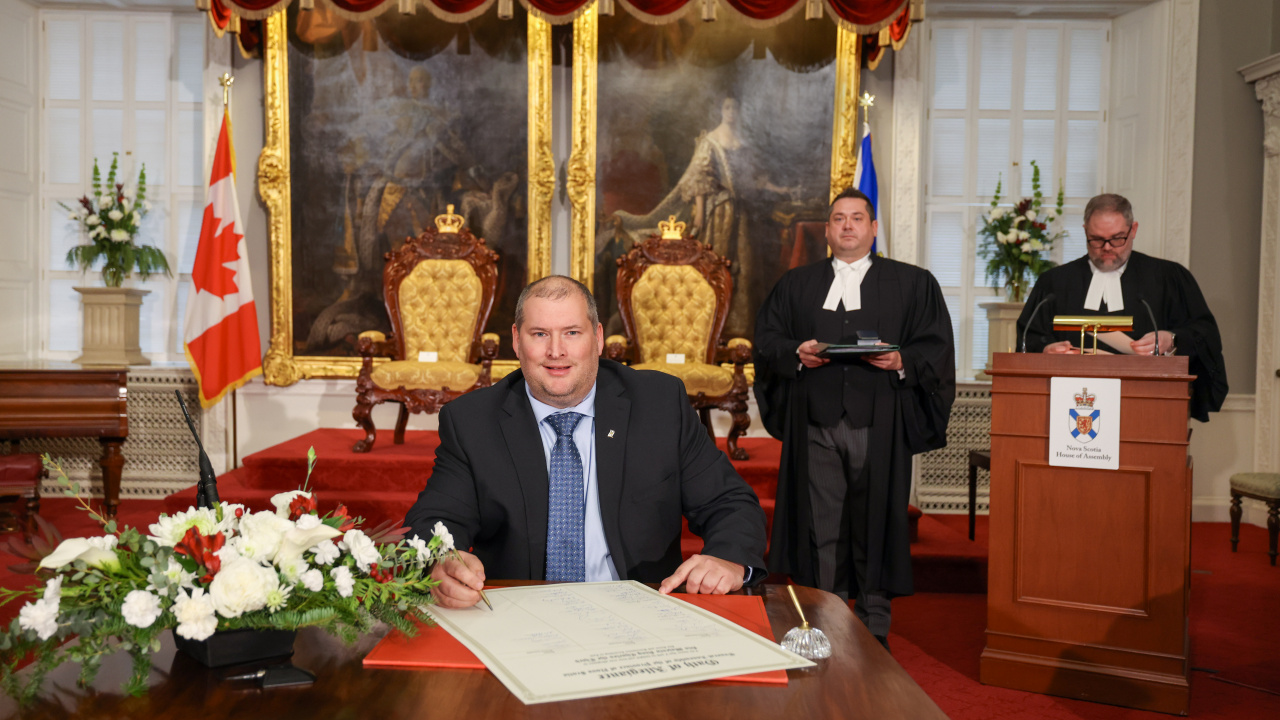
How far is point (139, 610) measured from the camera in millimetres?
1186

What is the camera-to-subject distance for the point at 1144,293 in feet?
13.3

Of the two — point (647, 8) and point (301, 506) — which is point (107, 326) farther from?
point (301, 506)

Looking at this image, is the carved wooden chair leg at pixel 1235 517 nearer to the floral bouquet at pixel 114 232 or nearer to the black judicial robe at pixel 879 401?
the black judicial robe at pixel 879 401

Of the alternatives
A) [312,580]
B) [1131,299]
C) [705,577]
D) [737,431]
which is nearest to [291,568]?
[312,580]

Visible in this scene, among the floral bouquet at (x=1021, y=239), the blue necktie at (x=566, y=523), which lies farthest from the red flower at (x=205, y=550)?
the floral bouquet at (x=1021, y=239)

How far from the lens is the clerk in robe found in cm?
386

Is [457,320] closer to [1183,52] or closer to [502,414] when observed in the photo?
[502,414]

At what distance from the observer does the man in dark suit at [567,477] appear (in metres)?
2.18

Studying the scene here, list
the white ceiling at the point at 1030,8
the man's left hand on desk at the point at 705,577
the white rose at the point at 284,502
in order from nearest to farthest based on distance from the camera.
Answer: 1. the white rose at the point at 284,502
2. the man's left hand on desk at the point at 705,577
3. the white ceiling at the point at 1030,8

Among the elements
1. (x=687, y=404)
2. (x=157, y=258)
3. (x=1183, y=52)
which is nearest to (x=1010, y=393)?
(x=687, y=404)

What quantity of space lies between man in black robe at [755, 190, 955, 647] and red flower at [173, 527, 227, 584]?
2.89m

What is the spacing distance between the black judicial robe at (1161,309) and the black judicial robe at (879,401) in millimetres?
450

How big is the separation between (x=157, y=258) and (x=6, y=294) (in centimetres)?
128

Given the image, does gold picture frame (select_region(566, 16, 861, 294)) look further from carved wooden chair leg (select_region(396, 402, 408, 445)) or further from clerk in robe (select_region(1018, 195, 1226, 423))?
clerk in robe (select_region(1018, 195, 1226, 423))
